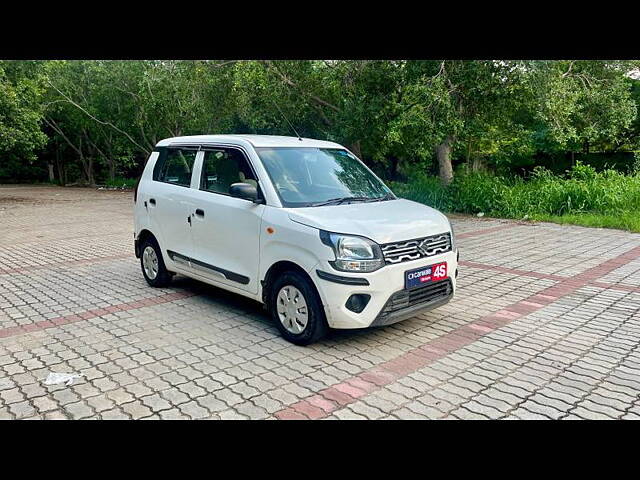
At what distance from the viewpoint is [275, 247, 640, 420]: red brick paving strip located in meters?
3.67

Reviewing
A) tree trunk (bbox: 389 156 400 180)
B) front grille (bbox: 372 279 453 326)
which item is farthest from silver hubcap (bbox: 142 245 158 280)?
tree trunk (bbox: 389 156 400 180)

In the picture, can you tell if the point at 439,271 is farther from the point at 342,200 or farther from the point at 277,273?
the point at 277,273

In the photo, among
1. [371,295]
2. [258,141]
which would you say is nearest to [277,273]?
[371,295]

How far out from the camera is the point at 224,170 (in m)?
5.66

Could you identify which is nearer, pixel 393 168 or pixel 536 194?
pixel 536 194

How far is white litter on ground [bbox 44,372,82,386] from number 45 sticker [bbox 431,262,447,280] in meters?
3.25

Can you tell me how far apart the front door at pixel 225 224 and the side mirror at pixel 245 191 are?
0.10 meters

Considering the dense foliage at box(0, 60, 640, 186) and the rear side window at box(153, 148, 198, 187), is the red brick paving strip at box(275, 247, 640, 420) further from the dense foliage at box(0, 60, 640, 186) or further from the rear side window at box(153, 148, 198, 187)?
the dense foliage at box(0, 60, 640, 186)

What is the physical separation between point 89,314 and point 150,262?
4.04 feet

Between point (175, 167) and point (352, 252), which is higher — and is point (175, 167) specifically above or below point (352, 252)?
above

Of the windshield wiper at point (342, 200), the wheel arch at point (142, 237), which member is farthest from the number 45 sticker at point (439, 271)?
the wheel arch at point (142, 237)

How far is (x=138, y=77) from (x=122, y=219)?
10.1 meters

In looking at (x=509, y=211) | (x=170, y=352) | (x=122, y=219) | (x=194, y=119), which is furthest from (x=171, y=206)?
(x=194, y=119)

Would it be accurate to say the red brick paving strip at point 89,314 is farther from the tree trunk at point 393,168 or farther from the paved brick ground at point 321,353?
the tree trunk at point 393,168
